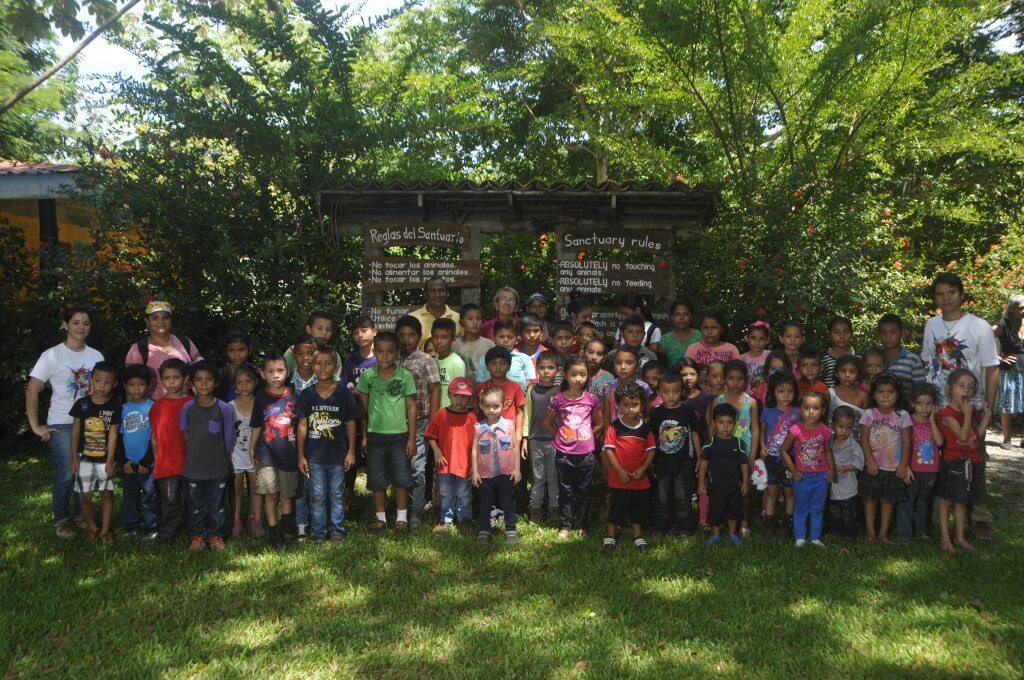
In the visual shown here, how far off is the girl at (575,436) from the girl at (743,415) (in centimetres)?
71

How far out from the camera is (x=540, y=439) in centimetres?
580

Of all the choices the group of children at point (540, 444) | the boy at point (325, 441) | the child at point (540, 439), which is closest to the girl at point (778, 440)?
the group of children at point (540, 444)

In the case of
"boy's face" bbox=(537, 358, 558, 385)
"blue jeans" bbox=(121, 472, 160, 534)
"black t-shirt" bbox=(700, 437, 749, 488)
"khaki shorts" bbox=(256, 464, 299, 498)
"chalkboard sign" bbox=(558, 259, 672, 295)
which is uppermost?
"chalkboard sign" bbox=(558, 259, 672, 295)

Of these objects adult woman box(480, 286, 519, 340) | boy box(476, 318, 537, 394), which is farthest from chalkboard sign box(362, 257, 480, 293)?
boy box(476, 318, 537, 394)

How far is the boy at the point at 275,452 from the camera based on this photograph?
5289 mm

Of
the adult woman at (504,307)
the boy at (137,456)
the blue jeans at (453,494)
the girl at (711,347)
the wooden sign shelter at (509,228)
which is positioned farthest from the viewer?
the wooden sign shelter at (509,228)

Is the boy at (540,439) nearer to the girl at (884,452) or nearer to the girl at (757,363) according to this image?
the girl at (757,363)

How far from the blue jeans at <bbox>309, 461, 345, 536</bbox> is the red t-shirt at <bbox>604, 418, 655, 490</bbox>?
6.48 feet

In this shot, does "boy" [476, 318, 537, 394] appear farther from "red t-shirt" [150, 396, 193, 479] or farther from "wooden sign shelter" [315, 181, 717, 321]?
"red t-shirt" [150, 396, 193, 479]

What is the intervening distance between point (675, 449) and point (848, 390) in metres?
1.42

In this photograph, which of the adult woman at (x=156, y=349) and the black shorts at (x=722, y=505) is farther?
A: the adult woman at (x=156, y=349)

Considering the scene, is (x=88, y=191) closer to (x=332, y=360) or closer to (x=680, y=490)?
(x=332, y=360)

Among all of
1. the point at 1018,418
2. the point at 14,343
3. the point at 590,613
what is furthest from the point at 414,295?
the point at 1018,418

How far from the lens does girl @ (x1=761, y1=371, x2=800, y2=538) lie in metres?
5.41
